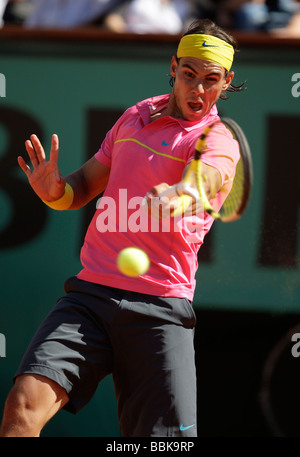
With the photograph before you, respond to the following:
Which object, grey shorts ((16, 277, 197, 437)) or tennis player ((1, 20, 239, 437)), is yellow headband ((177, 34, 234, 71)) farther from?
grey shorts ((16, 277, 197, 437))

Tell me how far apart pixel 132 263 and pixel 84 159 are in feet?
5.07

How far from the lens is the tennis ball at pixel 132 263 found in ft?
8.02

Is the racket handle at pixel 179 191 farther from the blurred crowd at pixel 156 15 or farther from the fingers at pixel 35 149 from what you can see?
the blurred crowd at pixel 156 15

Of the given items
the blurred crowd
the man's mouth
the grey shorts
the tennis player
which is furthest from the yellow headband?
the blurred crowd

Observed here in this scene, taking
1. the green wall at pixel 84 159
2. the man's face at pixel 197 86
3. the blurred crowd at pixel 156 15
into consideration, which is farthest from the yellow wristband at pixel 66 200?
the blurred crowd at pixel 156 15

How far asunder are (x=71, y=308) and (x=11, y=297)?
1.27 meters

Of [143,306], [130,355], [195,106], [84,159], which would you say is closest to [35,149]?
[195,106]

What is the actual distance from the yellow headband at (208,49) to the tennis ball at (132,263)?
80cm

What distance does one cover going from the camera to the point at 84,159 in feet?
12.8

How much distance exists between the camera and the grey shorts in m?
2.61

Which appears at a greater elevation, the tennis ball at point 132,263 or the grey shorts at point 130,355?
the tennis ball at point 132,263
